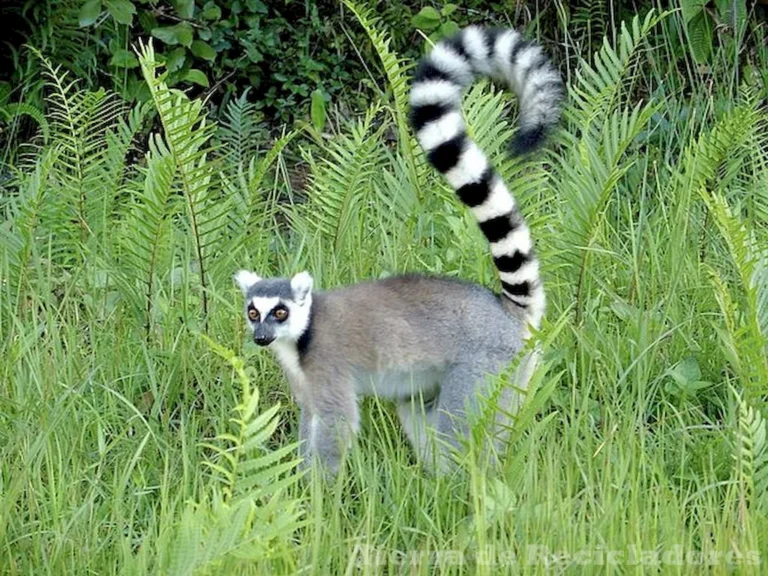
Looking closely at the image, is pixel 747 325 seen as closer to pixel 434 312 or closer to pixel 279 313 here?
pixel 434 312

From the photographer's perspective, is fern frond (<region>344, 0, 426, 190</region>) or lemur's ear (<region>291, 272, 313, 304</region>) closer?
lemur's ear (<region>291, 272, 313, 304</region>)

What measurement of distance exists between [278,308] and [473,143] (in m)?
0.87

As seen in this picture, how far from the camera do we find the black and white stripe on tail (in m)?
4.44

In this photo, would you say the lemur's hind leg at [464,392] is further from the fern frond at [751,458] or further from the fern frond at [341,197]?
the fern frond at [341,197]

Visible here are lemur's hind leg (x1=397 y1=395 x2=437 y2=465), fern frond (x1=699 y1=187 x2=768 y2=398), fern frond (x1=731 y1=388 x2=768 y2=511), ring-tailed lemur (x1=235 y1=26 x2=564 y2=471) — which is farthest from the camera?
ring-tailed lemur (x1=235 y1=26 x2=564 y2=471)

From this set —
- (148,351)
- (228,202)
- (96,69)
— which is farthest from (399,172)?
(96,69)

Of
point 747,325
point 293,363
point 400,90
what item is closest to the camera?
point 747,325

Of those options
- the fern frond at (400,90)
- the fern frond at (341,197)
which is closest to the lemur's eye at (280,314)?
the fern frond at (341,197)

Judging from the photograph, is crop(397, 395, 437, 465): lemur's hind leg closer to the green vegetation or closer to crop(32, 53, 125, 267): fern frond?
the green vegetation

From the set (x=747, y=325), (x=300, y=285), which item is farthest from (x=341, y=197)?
(x=747, y=325)

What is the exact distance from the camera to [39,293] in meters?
5.47

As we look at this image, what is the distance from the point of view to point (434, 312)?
472 centimetres

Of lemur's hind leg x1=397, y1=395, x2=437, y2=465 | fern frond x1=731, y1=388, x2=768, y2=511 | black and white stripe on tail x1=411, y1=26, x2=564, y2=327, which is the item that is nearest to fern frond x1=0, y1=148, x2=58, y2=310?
lemur's hind leg x1=397, y1=395, x2=437, y2=465

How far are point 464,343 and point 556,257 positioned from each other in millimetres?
924
